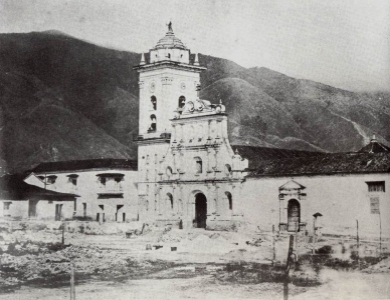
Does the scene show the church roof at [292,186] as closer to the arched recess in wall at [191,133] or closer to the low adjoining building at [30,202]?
the arched recess in wall at [191,133]

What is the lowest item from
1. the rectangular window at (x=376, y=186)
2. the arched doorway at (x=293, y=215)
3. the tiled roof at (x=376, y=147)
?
the arched doorway at (x=293, y=215)

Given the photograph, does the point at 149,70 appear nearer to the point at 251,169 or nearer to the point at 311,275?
the point at 251,169

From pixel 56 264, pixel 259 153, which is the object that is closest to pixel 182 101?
pixel 259 153

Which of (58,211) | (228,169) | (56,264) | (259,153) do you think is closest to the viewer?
(56,264)

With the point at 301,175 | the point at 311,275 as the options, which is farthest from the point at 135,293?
the point at 301,175

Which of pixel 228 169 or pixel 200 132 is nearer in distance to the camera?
pixel 228 169

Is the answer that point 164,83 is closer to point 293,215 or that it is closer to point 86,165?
point 86,165

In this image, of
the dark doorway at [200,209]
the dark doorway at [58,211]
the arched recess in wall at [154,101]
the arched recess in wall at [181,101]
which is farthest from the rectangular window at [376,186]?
the dark doorway at [58,211]
